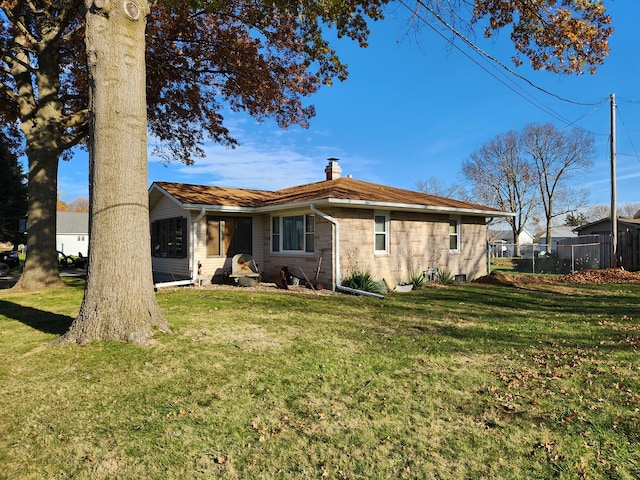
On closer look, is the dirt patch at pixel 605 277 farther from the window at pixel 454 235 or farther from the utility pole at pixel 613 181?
the window at pixel 454 235

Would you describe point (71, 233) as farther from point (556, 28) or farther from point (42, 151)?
point (556, 28)

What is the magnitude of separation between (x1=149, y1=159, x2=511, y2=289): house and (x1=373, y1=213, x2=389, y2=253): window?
31mm

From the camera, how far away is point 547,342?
18.9ft

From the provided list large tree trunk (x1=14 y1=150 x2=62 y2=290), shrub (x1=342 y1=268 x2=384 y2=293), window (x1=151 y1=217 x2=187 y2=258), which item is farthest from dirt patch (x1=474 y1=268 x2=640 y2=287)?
large tree trunk (x1=14 y1=150 x2=62 y2=290)

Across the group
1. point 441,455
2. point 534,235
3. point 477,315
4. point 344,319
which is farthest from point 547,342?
point 534,235

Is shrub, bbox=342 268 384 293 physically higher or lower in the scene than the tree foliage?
lower

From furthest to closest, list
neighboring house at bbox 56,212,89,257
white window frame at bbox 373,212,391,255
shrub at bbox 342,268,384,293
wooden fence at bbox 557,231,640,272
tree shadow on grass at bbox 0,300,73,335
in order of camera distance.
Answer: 1. neighboring house at bbox 56,212,89,257
2. wooden fence at bbox 557,231,640,272
3. white window frame at bbox 373,212,391,255
4. shrub at bbox 342,268,384,293
5. tree shadow on grass at bbox 0,300,73,335

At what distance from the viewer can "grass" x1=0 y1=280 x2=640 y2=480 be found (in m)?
2.73

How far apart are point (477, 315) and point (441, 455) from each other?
5.57m

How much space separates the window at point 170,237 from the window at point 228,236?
926mm

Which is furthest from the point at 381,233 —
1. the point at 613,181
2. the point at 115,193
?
the point at 613,181

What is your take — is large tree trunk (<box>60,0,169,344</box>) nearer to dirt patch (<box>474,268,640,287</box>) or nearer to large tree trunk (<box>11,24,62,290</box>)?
large tree trunk (<box>11,24,62,290</box>)

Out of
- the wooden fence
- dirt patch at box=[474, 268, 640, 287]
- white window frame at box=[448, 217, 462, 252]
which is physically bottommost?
dirt patch at box=[474, 268, 640, 287]

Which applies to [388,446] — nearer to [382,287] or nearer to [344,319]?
[344,319]
